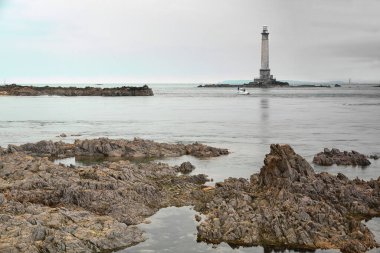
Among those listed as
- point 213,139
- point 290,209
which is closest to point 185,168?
point 290,209

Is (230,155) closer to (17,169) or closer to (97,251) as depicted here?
(17,169)

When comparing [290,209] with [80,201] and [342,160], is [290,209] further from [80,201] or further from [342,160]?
[342,160]

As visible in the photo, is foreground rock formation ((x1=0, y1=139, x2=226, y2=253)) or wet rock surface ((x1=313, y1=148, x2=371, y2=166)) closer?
foreground rock formation ((x1=0, y1=139, x2=226, y2=253))

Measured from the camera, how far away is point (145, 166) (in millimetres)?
34969

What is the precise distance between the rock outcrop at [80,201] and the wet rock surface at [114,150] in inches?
318

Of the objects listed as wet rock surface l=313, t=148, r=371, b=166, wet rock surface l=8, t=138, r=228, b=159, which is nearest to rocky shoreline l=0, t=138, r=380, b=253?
wet rock surface l=8, t=138, r=228, b=159

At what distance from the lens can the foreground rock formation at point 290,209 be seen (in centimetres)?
2106

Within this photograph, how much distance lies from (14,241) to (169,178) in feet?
47.5

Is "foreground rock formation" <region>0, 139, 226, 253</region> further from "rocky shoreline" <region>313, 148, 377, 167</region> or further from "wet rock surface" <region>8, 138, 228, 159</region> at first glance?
"rocky shoreline" <region>313, 148, 377, 167</region>

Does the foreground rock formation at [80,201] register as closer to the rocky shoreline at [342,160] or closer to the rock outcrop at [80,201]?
the rock outcrop at [80,201]

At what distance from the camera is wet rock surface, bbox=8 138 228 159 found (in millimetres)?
43656

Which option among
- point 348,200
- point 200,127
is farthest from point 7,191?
point 200,127

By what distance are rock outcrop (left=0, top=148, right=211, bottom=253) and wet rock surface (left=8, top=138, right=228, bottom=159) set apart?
8.09m

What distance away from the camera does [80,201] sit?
2509 cm
